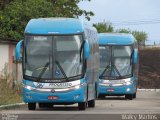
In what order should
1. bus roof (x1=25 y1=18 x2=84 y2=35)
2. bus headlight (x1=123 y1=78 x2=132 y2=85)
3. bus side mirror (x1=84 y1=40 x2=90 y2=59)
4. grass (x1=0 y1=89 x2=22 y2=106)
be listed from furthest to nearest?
1. bus headlight (x1=123 y1=78 x2=132 y2=85)
2. grass (x1=0 y1=89 x2=22 y2=106)
3. bus roof (x1=25 y1=18 x2=84 y2=35)
4. bus side mirror (x1=84 y1=40 x2=90 y2=59)

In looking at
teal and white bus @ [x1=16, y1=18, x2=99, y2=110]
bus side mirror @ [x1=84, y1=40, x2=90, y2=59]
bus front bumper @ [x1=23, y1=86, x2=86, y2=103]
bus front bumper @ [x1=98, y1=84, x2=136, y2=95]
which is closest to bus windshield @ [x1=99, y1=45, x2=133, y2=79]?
bus front bumper @ [x1=98, y1=84, x2=136, y2=95]

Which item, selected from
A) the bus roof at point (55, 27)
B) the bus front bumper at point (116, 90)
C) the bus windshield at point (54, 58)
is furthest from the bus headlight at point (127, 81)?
the bus windshield at point (54, 58)

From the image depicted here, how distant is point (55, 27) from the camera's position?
27609mm

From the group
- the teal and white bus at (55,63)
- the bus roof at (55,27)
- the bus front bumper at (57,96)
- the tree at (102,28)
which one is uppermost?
the bus roof at (55,27)

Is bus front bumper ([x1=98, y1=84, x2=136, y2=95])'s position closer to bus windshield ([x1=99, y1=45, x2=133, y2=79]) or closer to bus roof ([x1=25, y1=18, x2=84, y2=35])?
bus windshield ([x1=99, y1=45, x2=133, y2=79])

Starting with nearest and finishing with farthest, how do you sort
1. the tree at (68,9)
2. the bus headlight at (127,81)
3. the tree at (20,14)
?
1. the bus headlight at (127,81)
2. the tree at (20,14)
3. the tree at (68,9)

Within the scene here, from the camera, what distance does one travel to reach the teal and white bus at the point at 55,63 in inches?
1056

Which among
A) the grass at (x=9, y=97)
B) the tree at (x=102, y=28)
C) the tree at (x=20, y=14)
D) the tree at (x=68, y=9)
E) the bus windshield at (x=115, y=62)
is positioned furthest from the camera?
the tree at (x=102, y=28)

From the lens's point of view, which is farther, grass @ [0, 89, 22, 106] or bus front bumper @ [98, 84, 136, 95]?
bus front bumper @ [98, 84, 136, 95]

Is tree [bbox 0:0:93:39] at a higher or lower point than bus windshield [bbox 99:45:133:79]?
higher

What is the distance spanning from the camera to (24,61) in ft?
89.6

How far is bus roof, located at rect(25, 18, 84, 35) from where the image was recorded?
27.4 meters

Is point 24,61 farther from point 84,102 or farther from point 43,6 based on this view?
point 43,6

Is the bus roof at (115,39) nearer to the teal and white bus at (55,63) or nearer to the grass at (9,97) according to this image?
the grass at (9,97)
